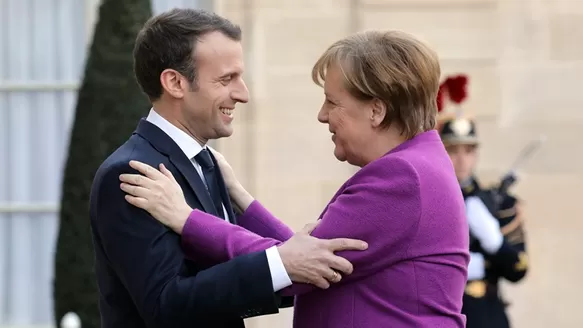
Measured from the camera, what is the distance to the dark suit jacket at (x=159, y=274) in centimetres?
328

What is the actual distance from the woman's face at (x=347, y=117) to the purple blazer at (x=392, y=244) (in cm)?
12

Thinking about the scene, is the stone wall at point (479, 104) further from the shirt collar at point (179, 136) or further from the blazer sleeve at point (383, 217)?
the blazer sleeve at point (383, 217)

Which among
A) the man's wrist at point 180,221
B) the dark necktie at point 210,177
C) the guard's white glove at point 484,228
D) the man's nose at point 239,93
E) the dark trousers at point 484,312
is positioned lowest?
the dark trousers at point 484,312

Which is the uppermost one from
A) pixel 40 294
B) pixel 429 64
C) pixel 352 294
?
pixel 429 64

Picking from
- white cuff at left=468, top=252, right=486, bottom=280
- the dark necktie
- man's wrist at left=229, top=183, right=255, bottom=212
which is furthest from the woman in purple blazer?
white cuff at left=468, top=252, right=486, bottom=280

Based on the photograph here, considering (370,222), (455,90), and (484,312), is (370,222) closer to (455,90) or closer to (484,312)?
(484,312)

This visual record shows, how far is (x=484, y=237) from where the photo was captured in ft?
21.5

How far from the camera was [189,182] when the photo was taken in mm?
3512

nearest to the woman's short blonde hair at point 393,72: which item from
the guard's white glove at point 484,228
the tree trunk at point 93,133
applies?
the guard's white glove at point 484,228

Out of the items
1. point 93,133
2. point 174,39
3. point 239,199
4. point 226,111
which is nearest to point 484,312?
point 93,133

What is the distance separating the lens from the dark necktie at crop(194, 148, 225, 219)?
12.1 feet

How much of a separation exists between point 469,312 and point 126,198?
3.63 meters

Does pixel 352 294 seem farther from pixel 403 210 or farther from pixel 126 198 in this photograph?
pixel 126 198

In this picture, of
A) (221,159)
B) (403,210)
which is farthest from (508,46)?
(403,210)
